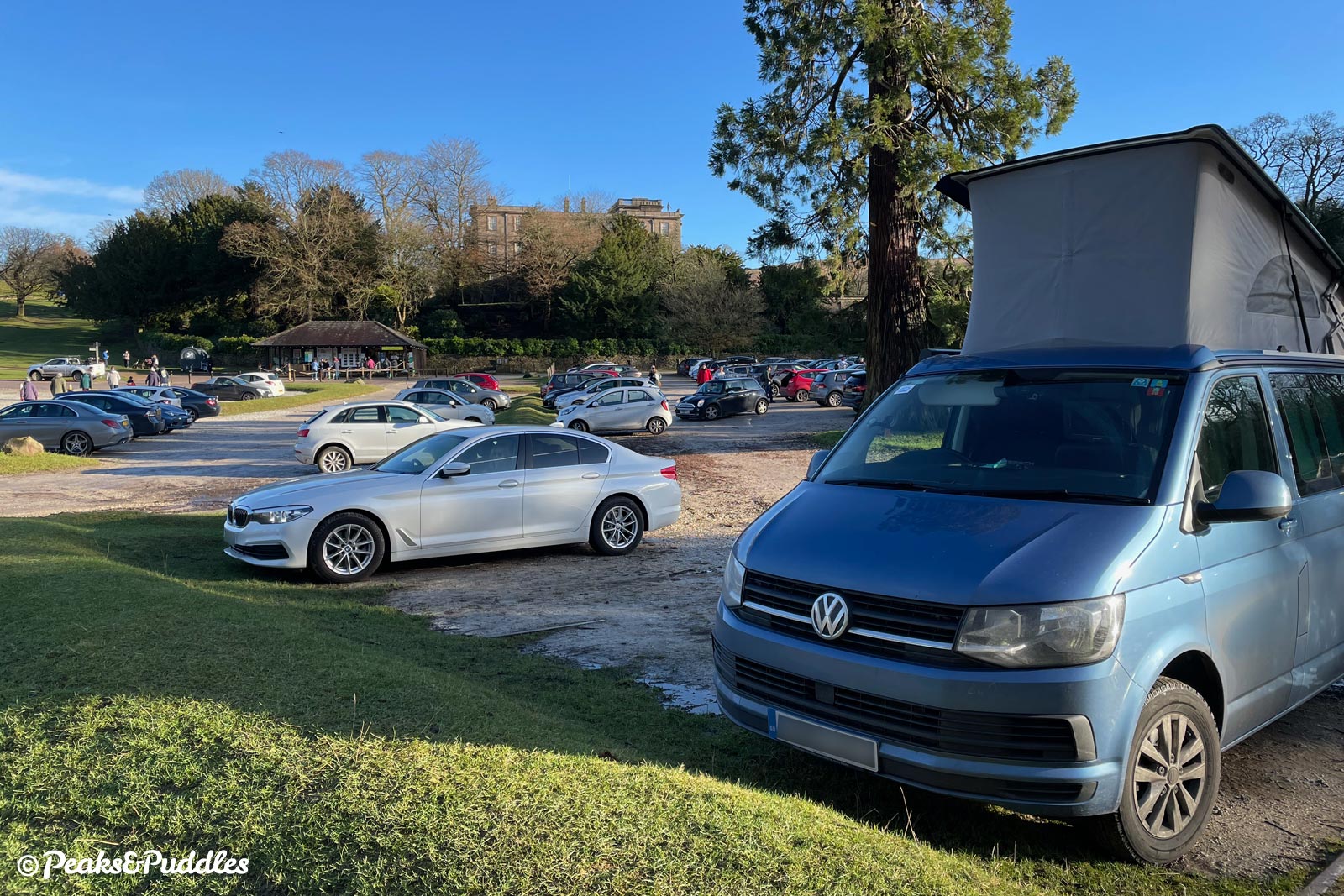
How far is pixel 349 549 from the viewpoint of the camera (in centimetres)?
892

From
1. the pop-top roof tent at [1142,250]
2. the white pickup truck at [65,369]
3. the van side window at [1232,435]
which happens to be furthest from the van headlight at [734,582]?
the white pickup truck at [65,369]

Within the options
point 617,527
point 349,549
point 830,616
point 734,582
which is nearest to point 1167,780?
point 830,616

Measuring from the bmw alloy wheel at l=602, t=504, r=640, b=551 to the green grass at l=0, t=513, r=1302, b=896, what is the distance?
4.84 metres

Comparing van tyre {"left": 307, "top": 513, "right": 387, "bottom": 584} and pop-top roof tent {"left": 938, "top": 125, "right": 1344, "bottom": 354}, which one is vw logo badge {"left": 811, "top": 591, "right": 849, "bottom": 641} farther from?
van tyre {"left": 307, "top": 513, "right": 387, "bottom": 584}

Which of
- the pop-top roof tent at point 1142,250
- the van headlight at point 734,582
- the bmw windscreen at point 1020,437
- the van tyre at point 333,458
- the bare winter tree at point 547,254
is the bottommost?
the van tyre at point 333,458

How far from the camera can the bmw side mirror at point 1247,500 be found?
12.1 feet

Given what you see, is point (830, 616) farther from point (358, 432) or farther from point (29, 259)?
point (29, 259)

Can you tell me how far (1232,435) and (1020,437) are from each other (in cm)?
97

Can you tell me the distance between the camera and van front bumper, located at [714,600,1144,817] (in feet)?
10.6

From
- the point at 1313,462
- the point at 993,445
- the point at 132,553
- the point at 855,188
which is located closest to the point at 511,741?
the point at 993,445

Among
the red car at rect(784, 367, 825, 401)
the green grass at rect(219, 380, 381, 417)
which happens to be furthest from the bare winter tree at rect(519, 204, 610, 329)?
the red car at rect(784, 367, 825, 401)

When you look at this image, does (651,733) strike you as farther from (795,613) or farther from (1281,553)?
(1281,553)

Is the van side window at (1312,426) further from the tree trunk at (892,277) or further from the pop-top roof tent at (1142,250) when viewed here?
the tree trunk at (892,277)

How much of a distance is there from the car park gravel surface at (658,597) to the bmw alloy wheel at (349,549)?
42 cm
